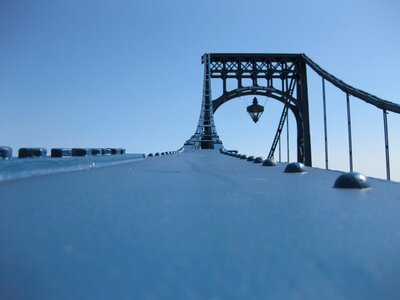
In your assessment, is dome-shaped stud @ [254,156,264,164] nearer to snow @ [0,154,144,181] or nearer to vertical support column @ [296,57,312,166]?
snow @ [0,154,144,181]

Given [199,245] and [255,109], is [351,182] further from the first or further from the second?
[255,109]

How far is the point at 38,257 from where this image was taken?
1.08m

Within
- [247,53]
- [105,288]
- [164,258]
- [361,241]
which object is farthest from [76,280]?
[247,53]

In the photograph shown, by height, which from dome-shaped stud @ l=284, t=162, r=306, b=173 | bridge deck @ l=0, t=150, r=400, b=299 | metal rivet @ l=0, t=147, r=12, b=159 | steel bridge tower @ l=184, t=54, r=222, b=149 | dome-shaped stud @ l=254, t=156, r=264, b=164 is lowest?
bridge deck @ l=0, t=150, r=400, b=299

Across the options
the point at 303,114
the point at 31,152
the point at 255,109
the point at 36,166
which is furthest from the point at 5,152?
the point at 303,114

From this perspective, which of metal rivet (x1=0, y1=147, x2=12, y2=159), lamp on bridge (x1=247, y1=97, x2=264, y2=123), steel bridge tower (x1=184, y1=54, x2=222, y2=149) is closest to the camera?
metal rivet (x1=0, y1=147, x2=12, y2=159)

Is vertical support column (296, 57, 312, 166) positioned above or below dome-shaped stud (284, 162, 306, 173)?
above

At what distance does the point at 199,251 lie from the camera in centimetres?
111

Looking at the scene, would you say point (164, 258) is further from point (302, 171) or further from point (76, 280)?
point (302, 171)

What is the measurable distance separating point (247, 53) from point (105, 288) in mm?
32887

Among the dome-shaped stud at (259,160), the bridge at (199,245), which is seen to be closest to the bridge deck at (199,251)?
the bridge at (199,245)

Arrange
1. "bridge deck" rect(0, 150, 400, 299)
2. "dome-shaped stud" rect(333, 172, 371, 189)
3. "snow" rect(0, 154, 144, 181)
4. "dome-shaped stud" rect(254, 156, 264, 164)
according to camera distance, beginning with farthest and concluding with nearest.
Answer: "dome-shaped stud" rect(254, 156, 264, 164) < "snow" rect(0, 154, 144, 181) < "dome-shaped stud" rect(333, 172, 371, 189) < "bridge deck" rect(0, 150, 400, 299)

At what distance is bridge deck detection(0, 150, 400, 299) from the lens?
86cm

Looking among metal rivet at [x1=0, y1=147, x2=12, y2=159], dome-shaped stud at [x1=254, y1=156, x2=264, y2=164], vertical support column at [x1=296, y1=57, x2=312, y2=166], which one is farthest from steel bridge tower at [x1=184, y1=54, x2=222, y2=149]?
metal rivet at [x1=0, y1=147, x2=12, y2=159]
